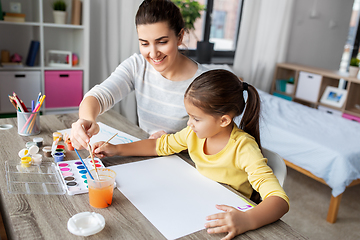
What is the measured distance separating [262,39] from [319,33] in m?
1.03

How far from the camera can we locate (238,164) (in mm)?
964

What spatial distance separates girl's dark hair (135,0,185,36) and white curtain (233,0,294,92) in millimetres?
2466

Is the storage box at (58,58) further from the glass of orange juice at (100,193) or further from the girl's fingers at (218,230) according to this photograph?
the girl's fingers at (218,230)

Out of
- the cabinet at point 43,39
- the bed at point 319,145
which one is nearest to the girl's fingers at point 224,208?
the bed at point 319,145

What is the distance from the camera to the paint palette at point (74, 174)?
2.80 ft

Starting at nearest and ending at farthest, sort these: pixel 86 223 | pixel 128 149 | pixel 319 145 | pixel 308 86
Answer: pixel 86 223 → pixel 128 149 → pixel 319 145 → pixel 308 86

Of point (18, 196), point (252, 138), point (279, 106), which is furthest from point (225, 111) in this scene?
point (279, 106)

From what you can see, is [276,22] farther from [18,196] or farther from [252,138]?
[18,196]

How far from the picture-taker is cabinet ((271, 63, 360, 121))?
316cm

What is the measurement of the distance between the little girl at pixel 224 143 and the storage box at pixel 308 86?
267 cm

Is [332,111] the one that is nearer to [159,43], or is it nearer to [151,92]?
[151,92]

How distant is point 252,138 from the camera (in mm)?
1013

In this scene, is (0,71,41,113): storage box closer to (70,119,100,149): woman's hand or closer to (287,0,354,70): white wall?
(70,119,100,149): woman's hand

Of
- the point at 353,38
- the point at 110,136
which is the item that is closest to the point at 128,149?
the point at 110,136
